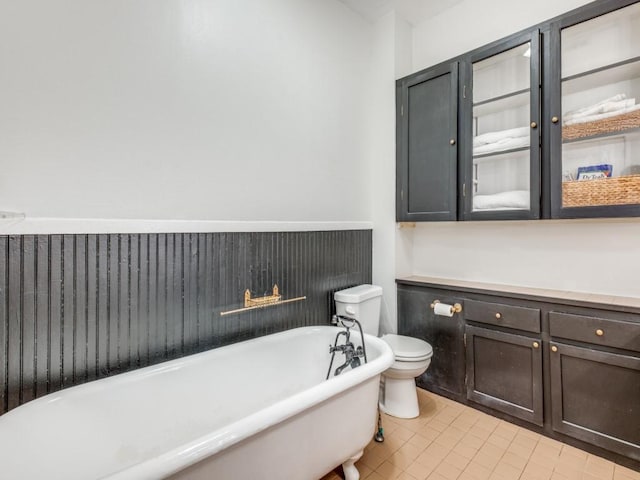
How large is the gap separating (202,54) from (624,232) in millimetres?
2638

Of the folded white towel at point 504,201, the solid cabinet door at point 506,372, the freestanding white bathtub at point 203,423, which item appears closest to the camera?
the freestanding white bathtub at point 203,423

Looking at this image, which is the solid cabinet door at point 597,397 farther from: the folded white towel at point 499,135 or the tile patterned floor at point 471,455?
the folded white towel at point 499,135

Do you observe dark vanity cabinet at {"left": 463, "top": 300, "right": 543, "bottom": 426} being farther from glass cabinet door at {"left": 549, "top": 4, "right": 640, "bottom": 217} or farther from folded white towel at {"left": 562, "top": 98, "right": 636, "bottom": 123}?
folded white towel at {"left": 562, "top": 98, "right": 636, "bottom": 123}

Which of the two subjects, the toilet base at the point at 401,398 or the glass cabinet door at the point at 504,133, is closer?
the glass cabinet door at the point at 504,133

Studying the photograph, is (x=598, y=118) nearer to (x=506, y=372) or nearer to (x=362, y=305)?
(x=506, y=372)

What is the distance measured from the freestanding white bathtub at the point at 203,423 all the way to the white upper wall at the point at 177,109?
30.5 inches

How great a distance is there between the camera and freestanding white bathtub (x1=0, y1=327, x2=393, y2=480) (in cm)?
105

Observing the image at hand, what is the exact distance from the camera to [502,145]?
2.25 metres

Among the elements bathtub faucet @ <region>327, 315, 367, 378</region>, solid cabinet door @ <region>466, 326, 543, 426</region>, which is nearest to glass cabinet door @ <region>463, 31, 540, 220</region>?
solid cabinet door @ <region>466, 326, 543, 426</region>

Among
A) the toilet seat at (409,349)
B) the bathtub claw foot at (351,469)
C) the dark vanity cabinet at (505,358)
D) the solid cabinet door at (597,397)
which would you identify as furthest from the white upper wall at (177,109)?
the solid cabinet door at (597,397)

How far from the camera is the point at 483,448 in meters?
1.91

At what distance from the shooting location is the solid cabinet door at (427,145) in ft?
8.04

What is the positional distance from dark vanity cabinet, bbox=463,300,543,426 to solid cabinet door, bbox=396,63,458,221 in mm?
739

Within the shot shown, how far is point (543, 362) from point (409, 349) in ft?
2.54
